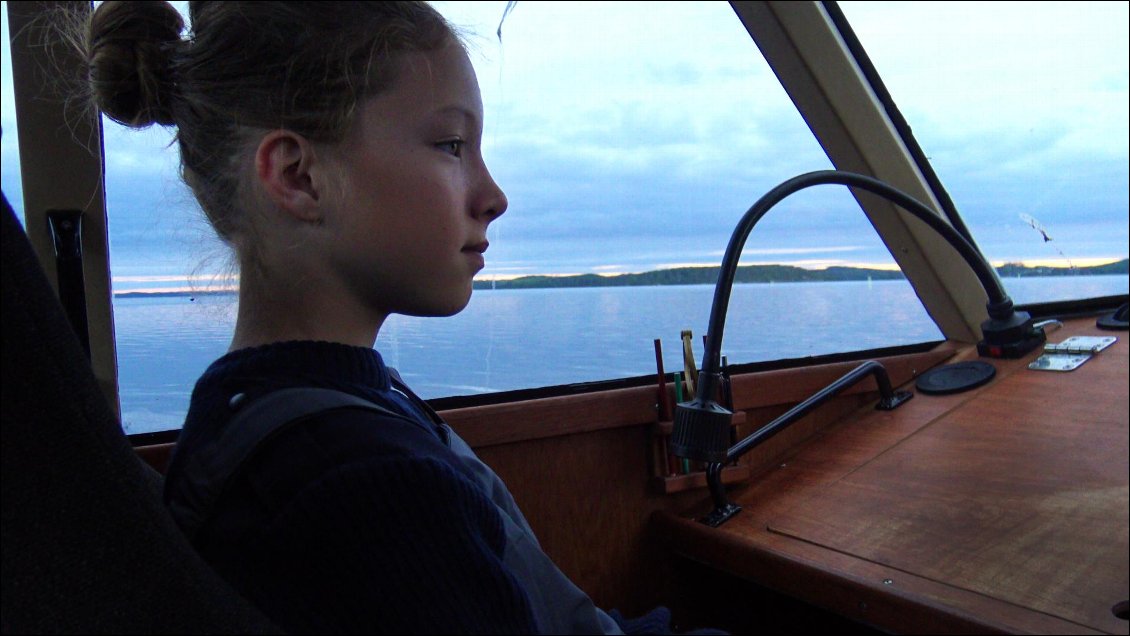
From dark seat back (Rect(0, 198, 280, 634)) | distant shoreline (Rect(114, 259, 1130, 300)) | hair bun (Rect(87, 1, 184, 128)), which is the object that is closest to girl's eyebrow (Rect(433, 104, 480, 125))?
hair bun (Rect(87, 1, 184, 128))

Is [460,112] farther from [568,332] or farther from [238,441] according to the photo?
[568,332]

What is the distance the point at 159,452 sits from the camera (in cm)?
132

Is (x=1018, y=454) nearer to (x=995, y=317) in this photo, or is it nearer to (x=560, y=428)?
(x=995, y=317)

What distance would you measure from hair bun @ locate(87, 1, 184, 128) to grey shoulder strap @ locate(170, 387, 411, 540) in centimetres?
37

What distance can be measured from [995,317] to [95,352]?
1.99 m

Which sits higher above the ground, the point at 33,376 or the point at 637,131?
the point at 637,131

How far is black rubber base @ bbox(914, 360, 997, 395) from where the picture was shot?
2025mm

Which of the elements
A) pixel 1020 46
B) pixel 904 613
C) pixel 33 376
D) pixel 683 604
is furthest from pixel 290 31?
pixel 1020 46

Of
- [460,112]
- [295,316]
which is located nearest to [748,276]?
[460,112]

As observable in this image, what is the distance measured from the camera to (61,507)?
42cm

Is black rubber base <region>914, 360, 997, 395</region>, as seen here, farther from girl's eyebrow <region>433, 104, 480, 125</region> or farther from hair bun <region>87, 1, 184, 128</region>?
hair bun <region>87, 1, 184, 128</region>

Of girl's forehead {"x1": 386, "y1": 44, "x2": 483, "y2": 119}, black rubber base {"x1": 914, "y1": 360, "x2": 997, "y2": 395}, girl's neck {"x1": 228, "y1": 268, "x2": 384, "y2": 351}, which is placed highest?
girl's forehead {"x1": 386, "y1": 44, "x2": 483, "y2": 119}

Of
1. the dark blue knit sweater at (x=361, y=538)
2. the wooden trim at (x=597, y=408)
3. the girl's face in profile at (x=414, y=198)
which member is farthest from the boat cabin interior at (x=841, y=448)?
the dark blue knit sweater at (x=361, y=538)

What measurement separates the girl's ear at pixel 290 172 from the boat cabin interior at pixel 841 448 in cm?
77
